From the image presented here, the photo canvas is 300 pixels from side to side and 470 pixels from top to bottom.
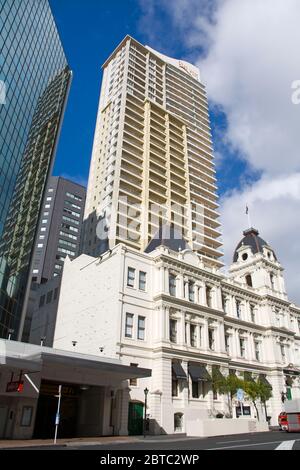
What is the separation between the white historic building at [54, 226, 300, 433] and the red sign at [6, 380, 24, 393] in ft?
36.1

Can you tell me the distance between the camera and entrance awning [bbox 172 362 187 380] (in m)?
36.1

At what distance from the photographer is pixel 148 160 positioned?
254ft

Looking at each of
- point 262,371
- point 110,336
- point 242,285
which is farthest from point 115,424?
point 242,285

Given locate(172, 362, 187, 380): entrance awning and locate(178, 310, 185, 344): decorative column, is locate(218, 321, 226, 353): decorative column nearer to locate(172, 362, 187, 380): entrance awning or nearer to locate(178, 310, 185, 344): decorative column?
locate(178, 310, 185, 344): decorative column

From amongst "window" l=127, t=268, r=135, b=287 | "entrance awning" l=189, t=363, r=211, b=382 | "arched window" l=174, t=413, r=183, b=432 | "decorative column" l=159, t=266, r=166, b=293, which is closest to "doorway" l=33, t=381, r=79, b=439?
"arched window" l=174, t=413, r=183, b=432

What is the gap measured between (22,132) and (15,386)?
3322cm

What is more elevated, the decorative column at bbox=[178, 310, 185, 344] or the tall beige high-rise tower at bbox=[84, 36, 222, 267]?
the tall beige high-rise tower at bbox=[84, 36, 222, 267]

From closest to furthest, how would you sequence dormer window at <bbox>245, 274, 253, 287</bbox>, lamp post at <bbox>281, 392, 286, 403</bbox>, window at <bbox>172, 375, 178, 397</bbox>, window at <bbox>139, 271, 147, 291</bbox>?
window at <bbox>172, 375, 178, 397</bbox> → window at <bbox>139, 271, 147, 291</bbox> → lamp post at <bbox>281, 392, 286, 403</bbox> → dormer window at <bbox>245, 274, 253, 287</bbox>

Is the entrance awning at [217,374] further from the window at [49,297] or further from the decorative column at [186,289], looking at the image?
the window at [49,297]

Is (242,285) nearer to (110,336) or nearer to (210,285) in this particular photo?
(210,285)

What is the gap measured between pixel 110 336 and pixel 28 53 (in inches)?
1494

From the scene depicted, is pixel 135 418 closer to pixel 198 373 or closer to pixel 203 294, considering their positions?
pixel 198 373

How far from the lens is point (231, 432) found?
31.4 m

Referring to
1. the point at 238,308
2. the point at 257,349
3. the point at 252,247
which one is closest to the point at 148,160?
the point at 252,247
